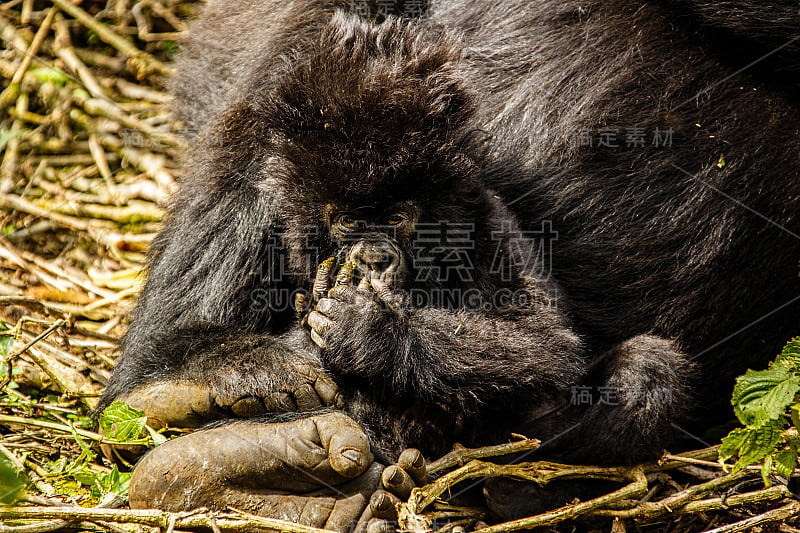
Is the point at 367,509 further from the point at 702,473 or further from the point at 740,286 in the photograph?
the point at 740,286

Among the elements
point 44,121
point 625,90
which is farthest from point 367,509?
point 44,121

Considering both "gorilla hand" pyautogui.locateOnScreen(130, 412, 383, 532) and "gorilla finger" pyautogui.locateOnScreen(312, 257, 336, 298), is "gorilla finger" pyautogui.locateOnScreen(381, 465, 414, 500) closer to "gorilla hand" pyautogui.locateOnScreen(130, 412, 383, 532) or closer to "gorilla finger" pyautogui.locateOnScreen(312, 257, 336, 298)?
"gorilla hand" pyautogui.locateOnScreen(130, 412, 383, 532)

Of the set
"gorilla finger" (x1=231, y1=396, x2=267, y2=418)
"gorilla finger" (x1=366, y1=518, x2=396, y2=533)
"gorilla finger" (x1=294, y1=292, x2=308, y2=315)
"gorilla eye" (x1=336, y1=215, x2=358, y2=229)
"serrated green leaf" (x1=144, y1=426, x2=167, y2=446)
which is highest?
"gorilla eye" (x1=336, y1=215, x2=358, y2=229)

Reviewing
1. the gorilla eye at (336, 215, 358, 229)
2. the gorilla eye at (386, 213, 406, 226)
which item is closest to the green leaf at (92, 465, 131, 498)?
the gorilla eye at (336, 215, 358, 229)

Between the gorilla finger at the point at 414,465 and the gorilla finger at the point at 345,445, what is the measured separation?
0.10m

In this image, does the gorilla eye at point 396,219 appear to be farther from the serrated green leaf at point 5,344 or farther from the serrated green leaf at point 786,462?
the serrated green leaf at point 5,344

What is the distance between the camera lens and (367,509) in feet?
8.04

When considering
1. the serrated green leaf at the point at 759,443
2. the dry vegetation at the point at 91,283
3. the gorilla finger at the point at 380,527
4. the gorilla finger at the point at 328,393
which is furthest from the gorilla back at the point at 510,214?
the gorilla finger at the point at 380,527

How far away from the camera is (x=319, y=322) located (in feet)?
A: 9.29

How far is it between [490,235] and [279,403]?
0.94m

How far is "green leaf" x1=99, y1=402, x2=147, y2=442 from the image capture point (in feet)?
9.04

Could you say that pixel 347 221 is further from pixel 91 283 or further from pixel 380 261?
pixel 91 283

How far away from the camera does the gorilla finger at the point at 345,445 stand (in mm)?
2414

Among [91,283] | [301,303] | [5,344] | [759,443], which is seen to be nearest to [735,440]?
[759,443]
